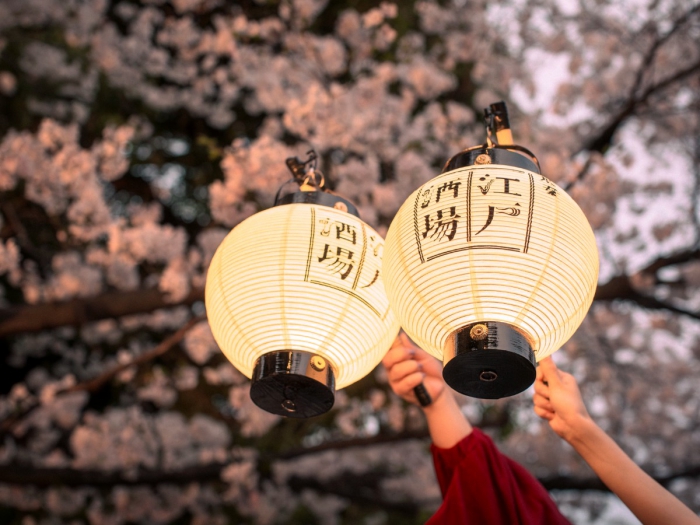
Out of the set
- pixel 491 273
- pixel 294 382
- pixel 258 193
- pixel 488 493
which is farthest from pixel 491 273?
pixel 258 193

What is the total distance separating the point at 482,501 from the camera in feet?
6.58

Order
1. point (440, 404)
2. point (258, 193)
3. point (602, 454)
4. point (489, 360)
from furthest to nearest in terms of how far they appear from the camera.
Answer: point (258, 193) → point (440, 404) → point (602, 454) → point (489, 360)

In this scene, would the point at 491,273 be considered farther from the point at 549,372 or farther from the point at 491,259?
the point at 549,372

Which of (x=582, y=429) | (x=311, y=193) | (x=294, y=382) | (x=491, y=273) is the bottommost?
(x=582, y=429)

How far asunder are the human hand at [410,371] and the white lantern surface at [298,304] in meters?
0.32

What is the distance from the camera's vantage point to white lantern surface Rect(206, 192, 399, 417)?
171 cm

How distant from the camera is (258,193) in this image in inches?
177

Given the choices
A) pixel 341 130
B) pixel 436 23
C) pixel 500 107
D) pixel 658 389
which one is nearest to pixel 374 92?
pixel 341 130

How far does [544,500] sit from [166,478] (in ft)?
10.5

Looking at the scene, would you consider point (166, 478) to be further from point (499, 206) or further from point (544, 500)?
point (499, 206)

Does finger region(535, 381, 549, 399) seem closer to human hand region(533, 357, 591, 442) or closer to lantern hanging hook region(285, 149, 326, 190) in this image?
human hand region(533, 357, 591, 442)

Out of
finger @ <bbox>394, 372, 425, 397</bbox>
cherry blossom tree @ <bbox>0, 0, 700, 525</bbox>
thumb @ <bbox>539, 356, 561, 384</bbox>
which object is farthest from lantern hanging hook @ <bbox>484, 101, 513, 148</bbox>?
cherry blossom tree @ <bbox>0, 0, 700, 525</bbox>

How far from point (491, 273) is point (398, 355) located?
0.79 m

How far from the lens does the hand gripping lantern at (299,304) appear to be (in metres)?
1.71
